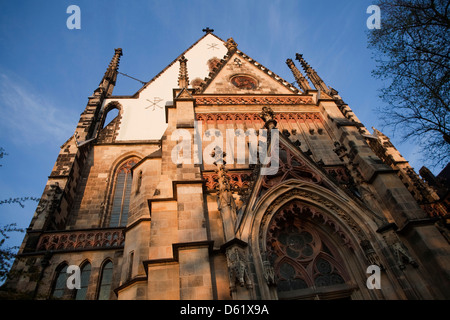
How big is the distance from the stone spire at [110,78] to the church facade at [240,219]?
600 centimetres

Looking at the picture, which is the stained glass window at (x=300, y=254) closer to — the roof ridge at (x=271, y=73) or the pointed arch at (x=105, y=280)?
the pointed arch at (x=105, y=280)

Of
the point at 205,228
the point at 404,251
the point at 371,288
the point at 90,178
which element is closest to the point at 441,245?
the point at 404,251

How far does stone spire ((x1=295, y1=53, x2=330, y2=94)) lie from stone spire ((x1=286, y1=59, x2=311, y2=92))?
35 centimetres

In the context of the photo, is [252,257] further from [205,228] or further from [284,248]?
[284,248]

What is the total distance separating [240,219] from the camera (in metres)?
7.70

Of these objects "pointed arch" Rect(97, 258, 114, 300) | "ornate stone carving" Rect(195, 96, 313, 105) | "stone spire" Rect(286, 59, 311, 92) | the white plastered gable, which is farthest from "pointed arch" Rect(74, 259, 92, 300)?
"stone spire" Rect(286, 59, 311, 92)

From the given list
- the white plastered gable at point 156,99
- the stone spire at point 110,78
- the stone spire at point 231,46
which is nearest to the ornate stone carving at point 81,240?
the white plastered gable at point 156,99

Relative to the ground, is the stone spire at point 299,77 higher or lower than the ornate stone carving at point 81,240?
higher

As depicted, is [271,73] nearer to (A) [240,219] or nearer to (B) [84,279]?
(A) [240,219]

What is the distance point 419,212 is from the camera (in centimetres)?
830

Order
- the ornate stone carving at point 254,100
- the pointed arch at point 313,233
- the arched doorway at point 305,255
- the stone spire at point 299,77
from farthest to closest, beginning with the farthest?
the stone spire at point 299,77 → the ornate stone carving at point 254,100 → the arched doorway at point 305,255 → the pointed arch at point 313,233

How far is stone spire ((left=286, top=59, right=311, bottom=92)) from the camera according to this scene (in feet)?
51.9

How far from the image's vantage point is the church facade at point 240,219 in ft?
23.2

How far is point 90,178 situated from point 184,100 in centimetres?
585
